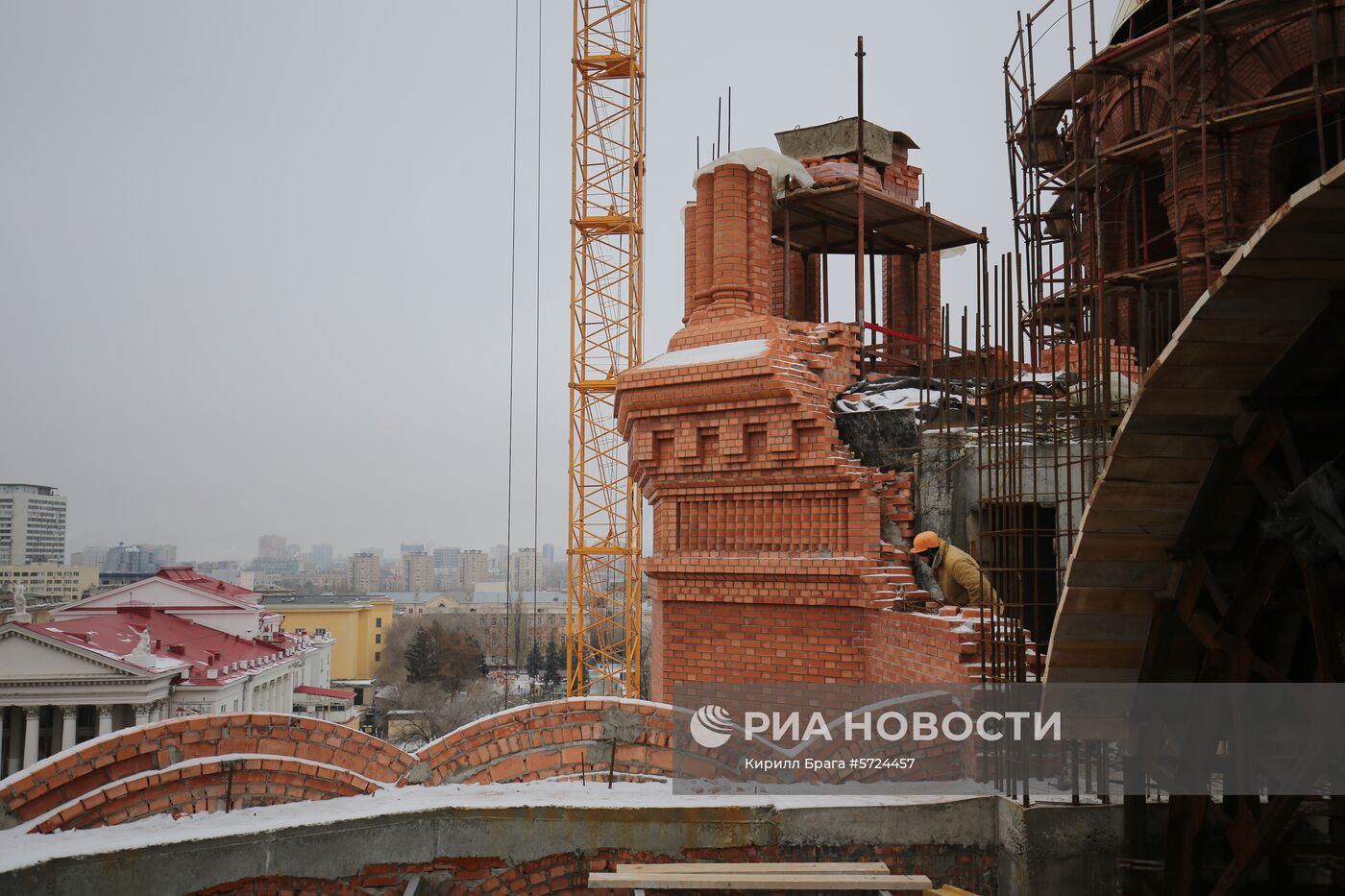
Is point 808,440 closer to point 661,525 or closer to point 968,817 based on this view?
point 661,525

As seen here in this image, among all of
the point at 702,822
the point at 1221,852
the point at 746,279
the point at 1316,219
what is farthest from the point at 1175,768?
the point at 746,279

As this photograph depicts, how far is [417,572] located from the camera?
15525cm

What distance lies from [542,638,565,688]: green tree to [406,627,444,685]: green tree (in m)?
5.80

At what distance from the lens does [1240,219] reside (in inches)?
493

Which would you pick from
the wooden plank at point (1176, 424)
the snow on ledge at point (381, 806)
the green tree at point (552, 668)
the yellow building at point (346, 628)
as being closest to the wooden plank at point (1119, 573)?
the wooden plank at point (1176, 424)

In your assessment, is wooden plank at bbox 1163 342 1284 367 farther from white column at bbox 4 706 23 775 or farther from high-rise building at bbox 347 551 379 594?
high-rise building at bbox 347 551 379 594

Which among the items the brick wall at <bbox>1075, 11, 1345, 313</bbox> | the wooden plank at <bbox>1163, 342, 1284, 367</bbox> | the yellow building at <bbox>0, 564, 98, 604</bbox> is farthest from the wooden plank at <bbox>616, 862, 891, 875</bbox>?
the yellow building at <bbox>0, 564, 98, 604</bbox>

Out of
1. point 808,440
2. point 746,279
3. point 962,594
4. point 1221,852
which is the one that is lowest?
point 1221,852

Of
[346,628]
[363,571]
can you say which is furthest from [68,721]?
[363,571]

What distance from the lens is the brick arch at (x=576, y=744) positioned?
6.02 m

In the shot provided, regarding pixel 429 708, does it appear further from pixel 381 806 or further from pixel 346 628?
pixel 381 806

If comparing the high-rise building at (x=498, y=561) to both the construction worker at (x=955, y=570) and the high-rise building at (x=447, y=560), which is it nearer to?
the high-rise building at (x=447, y=560)

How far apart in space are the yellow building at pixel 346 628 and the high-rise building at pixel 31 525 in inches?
1125

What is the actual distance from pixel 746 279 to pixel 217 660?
27.2 m
